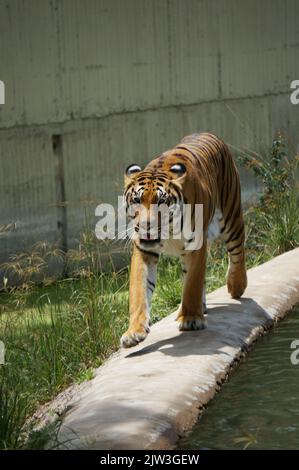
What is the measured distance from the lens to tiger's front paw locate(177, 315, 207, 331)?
675 cm

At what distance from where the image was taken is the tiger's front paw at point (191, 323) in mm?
6746

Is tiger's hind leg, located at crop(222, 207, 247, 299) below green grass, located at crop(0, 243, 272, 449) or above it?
above

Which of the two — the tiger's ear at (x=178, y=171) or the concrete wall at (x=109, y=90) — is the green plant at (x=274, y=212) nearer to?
the concrete wall at (x=109, y=90)

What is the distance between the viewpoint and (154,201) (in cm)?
647

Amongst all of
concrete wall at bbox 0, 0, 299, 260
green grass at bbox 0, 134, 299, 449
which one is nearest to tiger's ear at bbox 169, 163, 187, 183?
green grass at bbox 0, 134, 299, 449

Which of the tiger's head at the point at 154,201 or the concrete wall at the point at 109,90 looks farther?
the concrete wall at the point at 109,90

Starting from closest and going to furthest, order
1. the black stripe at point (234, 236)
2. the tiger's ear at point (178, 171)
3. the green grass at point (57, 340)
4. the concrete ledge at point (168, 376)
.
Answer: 1. the concrete ledge at point (168, 376)
2. the green grass at point (57, 340)
3. the tiger's ear at point (178, 171)
4. the black stripe at point (234, 236)

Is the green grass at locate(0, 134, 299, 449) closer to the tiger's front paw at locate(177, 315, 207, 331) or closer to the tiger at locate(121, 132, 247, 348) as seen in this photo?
the tiger at locate(121, 132, 247, 348)

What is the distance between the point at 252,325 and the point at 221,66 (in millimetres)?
4682

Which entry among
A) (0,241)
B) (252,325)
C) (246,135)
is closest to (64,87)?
(0,241)

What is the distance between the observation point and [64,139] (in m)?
9.98

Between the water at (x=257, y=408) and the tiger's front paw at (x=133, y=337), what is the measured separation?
1.84 ft

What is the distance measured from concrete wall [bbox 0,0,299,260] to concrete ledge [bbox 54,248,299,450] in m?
2.16

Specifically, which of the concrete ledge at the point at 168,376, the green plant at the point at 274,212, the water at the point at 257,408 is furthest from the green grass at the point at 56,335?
the green plant at the point at 274,212
